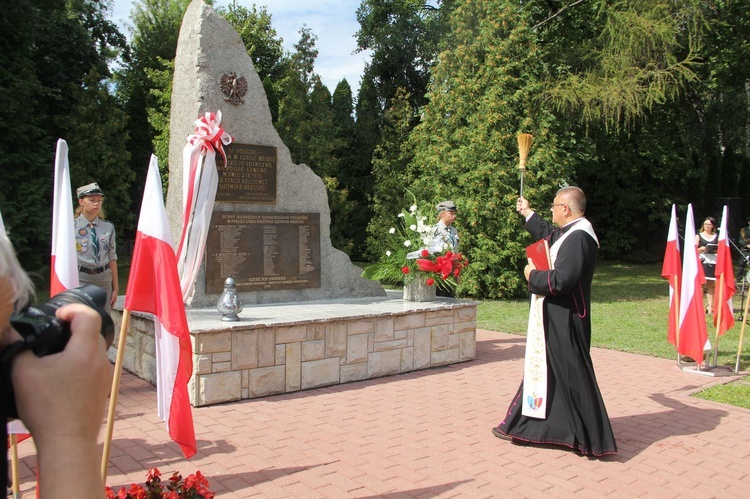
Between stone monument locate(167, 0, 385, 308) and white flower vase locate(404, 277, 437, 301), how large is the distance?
125 centimetres

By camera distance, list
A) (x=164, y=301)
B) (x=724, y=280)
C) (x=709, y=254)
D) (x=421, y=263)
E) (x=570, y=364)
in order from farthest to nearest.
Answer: (x=709, y=254), (x=724, y=280), (x=421, y=263), (x=570, y=364), (x=164, y=301)

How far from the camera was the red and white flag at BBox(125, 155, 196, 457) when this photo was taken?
128 inches

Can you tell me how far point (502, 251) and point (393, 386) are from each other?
27.7 ft

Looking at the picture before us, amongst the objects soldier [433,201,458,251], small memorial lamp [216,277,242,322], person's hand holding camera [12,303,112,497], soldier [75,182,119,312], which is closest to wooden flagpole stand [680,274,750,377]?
soldier [433,201,458,251]

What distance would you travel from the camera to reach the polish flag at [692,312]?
24.9ft

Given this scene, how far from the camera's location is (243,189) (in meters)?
7.79

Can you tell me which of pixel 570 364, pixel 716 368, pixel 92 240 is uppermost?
pixel 92 240

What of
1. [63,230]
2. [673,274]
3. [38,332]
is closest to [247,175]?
[63,230]

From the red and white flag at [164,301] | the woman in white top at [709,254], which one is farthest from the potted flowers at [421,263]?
the woman in white top at [709,254]

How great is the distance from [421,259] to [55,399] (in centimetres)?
685

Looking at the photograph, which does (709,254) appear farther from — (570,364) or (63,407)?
(63,407)

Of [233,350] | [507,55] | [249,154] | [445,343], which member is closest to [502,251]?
[507,55]

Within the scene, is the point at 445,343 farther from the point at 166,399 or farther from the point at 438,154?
the point at 438,154

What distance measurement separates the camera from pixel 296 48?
22.0m
